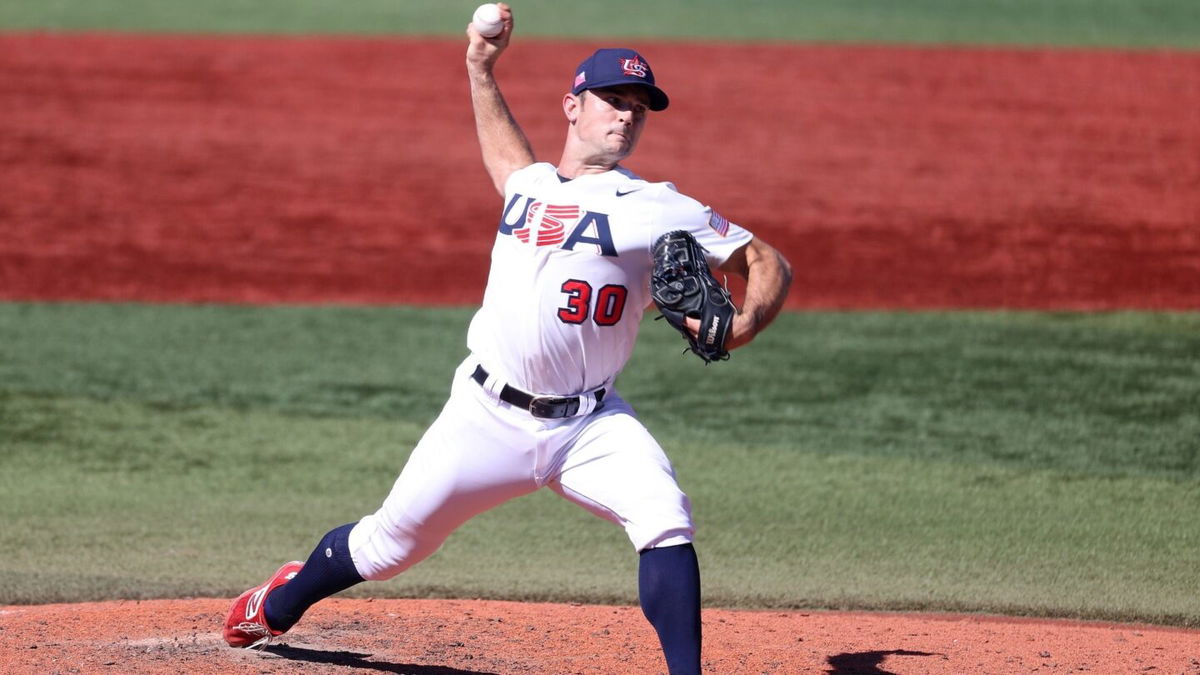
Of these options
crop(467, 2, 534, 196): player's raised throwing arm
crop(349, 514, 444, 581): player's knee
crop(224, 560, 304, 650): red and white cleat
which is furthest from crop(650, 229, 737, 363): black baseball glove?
crop(224, 560, 304, 650): red and white cleat

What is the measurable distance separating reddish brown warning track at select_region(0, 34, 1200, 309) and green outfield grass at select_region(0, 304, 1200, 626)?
3.08 feet

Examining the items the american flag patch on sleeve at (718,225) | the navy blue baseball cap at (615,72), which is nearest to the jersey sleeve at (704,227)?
the american flag patch on sleeve at (718,225)

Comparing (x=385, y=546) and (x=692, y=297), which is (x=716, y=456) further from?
(x=692, y=297)

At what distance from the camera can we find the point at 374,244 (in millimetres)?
10719

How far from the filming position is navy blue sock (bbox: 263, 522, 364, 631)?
391cm

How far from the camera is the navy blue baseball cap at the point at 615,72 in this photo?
3.62m

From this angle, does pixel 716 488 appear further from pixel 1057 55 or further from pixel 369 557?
pixel 1057 55

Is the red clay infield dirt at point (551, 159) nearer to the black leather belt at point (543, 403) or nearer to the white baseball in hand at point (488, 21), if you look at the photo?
the black leather belt at point (543, 403)

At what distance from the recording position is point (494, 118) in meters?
4.09

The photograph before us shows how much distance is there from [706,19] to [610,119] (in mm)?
15853

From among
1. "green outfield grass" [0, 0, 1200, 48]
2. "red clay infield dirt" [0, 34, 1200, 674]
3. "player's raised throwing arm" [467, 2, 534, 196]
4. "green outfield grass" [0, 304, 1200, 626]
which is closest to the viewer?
"player's raised throwing arm" [467, 2, 534, 196]

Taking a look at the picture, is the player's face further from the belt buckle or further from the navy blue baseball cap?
the belt buckle

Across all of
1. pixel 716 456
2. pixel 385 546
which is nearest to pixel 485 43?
pixel 385 546

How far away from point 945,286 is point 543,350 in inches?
256
